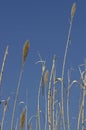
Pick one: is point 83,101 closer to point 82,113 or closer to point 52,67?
point 82,113

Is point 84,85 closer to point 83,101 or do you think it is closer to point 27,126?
point 83,101

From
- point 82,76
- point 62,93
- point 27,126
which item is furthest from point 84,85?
point 27,126

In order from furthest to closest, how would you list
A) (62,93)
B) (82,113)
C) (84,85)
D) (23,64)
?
(62,93) < (84,85) < (82,113) < (23,64)

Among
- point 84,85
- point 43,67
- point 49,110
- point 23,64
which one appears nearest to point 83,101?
point 84,85

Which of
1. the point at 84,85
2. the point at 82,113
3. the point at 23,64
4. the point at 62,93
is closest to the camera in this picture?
the point at 23,64

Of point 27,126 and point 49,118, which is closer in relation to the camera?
point 49,118

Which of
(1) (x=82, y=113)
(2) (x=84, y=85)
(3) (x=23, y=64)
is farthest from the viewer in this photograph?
(2) (x=84, y=85)

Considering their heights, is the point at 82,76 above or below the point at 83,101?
above

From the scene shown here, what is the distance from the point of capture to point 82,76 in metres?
1.74

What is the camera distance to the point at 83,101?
1694mm

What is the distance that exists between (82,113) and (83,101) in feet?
0.33

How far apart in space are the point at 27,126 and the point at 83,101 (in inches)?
16.2

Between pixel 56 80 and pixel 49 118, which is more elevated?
pixel 56 80

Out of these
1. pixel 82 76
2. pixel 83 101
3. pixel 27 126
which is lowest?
pixel 27 126
